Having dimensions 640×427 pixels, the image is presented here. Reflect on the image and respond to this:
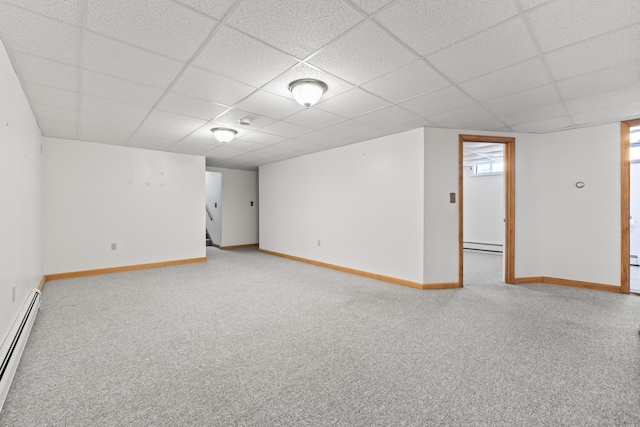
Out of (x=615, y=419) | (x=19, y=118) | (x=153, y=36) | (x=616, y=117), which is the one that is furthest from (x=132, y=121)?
(x=616, y=117)

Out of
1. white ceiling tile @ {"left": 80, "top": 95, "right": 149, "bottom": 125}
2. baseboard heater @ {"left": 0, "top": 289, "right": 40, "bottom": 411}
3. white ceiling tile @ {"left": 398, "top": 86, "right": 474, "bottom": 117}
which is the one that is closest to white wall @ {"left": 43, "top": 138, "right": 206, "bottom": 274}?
white ceiling tile @ {"left": 80, "top": 95, "right": 149, "bottom": 125}

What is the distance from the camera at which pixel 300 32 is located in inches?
72.4

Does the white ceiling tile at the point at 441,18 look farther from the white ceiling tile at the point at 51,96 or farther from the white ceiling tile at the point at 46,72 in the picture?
the white ceiling tile at the point at 51,96

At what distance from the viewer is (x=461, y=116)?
354cm

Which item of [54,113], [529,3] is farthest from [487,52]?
[54,113]

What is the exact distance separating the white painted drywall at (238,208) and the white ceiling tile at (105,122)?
12.0 feet

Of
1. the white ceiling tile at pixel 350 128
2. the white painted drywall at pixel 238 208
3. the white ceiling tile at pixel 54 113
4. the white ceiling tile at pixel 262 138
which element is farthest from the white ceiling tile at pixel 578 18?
the white painted drywall at pixel 238 208

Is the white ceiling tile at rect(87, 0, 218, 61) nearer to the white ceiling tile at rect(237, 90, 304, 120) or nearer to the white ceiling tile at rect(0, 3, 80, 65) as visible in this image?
the white ceiling tile at rect(0, 3, 80, 65)

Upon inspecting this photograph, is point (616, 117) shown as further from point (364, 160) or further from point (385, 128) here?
point (364, 160)

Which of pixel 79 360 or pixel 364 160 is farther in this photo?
pixel 364 160

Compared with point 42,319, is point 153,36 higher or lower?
higher

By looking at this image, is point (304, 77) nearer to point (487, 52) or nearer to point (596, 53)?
point (487, 52)

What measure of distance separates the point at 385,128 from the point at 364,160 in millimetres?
889

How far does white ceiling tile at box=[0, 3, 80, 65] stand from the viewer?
1.68 m
